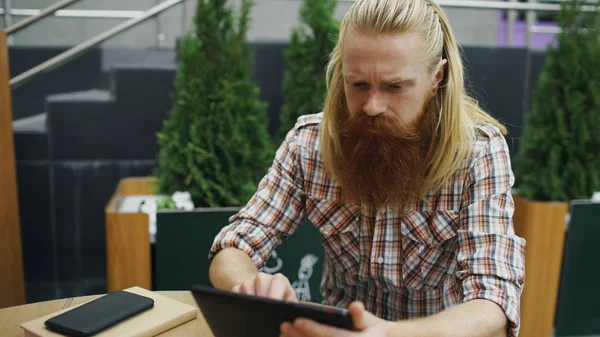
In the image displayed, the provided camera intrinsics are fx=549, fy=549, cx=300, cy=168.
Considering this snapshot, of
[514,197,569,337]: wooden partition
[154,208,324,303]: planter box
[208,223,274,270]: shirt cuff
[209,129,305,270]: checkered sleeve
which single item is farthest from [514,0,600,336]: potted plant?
[208,223,274,270]: shirt cuff

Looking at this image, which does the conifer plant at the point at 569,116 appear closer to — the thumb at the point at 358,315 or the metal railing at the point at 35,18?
the thumb at the point at 358,315

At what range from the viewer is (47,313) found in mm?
1421

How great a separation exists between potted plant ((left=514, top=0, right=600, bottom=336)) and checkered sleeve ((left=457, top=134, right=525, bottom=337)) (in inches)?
66.0

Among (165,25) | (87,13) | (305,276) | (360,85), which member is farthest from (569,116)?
(87,13)

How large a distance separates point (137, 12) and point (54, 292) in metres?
2.36

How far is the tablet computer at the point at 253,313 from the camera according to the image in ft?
2.89

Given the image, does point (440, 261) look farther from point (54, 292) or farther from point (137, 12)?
point (137, 12)

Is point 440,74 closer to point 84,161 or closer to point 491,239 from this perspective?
point 491,239

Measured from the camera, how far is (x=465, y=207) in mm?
1529

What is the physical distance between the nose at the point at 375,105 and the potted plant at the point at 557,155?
6.38 feet

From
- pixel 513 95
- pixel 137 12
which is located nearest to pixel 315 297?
pixel 513 95

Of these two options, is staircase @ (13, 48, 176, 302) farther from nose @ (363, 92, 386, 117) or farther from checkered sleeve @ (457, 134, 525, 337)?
checkered sleeve @ (457, 134, 525, 337)

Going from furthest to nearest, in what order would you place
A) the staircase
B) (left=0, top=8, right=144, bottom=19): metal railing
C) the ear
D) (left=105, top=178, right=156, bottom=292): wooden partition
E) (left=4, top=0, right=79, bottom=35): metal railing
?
(left=0, top=8, right=144, bottom=19): metal railing < the staircase < (left=4, top=0, right=79, bottom=35): metal railing < (left=105, top=178, right=156, bottom=292): wooden partition < the ear

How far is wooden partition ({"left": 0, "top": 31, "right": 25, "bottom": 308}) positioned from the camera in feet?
8.15
